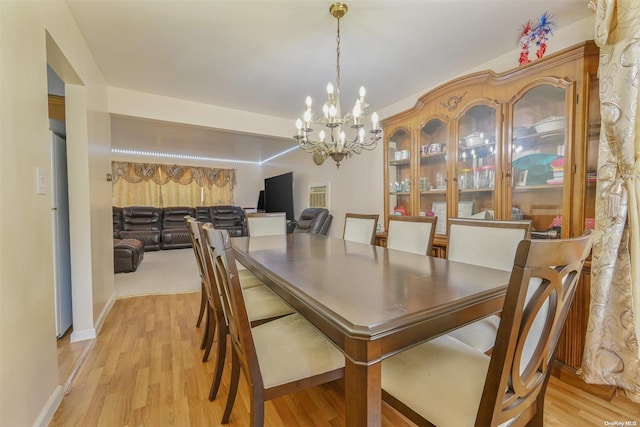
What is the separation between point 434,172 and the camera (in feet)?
8.57

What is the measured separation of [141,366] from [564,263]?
7.44 feet

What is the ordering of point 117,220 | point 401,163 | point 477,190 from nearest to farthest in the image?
1. point 477,190
2. point 401,163
3. point 117,220

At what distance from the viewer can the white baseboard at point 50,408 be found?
4.10 ft

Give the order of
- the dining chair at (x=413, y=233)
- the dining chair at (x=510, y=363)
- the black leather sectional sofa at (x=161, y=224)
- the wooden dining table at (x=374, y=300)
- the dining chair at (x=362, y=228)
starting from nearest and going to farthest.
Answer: the dining chair at (x=510, y=363)
the wooden dining table at (x=374, y=300)
the dining chair at (x=413, y=233)
the dining chair at (x=362, y=228)
the black leather sectional sofa at (x=161, y=224)

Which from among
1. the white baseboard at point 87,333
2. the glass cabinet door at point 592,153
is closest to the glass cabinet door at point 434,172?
the glass cabinet door at point 592,153

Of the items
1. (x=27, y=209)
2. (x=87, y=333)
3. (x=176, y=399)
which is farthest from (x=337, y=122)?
(x=87, y=333)

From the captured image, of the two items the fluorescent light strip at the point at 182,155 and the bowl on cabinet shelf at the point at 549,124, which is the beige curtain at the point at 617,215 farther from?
the fluorescent light strip at the point at 182,155

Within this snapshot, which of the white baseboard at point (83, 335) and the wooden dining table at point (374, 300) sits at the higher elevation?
the wooden dining table at point (374, 300)

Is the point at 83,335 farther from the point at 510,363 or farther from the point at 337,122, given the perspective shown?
the point at 510,363

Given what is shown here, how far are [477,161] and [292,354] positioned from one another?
6.82 ft

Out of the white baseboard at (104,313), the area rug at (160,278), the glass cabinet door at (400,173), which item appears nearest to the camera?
the white baseboard at (104,313)

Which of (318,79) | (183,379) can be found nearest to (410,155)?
(318,79)

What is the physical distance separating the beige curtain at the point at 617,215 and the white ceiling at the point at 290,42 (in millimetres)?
532

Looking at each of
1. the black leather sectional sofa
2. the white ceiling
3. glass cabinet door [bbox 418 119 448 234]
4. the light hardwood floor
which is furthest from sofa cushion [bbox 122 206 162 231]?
glass cabinet door [bbox 418 119 448 234]
